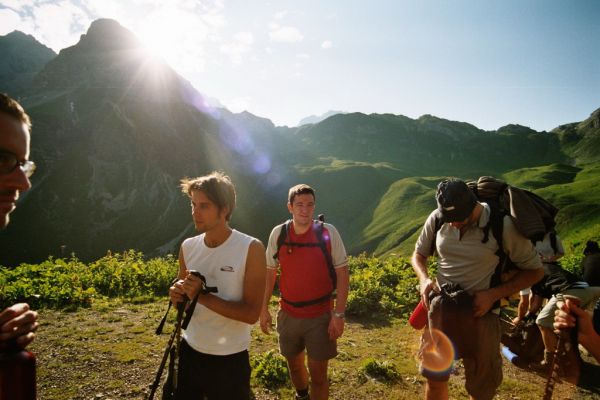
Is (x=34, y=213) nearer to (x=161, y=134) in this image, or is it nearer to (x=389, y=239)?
(x=161, y=134)

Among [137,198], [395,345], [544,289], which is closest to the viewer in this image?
[544,289]

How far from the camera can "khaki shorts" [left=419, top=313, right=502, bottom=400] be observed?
421 centimetres

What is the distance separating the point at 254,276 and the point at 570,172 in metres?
140

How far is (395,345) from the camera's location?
29.6 ft

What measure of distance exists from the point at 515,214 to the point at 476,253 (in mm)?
667

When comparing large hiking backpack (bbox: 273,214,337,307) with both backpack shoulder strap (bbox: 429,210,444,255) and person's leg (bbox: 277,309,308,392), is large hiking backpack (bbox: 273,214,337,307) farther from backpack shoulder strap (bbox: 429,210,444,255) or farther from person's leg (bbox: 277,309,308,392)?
backpack shoulder strap (bbox: 429,210,444,255)

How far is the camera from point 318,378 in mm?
4941

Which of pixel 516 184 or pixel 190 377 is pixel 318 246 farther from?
pixel 516 184

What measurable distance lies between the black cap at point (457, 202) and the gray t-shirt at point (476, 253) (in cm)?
31

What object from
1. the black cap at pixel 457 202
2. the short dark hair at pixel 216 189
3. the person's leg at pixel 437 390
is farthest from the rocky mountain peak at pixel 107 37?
the person's leg at pixel 437 390

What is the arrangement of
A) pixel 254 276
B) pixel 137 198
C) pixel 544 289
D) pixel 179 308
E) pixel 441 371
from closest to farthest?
pixel 179 308, pixel 254 276, pixel 441 371, pixel 544 289, pixel 137 198

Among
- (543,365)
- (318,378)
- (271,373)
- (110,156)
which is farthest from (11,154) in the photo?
(110,156)

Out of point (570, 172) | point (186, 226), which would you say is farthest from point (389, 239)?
point (570, 172)

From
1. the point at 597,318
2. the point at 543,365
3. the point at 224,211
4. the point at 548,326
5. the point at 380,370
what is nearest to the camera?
the point at 597,318
